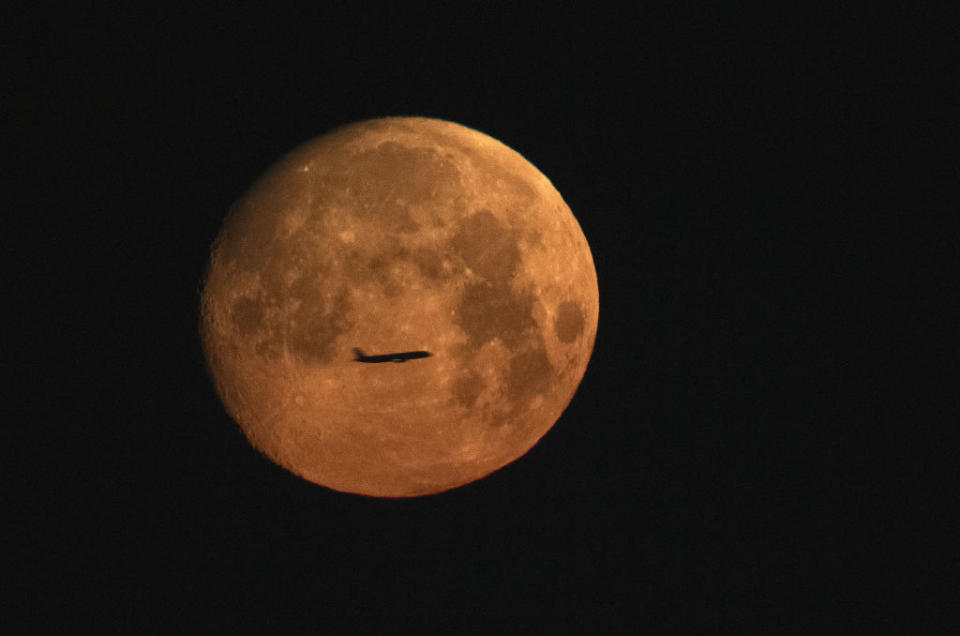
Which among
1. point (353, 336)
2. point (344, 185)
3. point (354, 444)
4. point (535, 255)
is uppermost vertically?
point (344, 185)

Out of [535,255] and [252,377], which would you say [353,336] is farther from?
[535,255]

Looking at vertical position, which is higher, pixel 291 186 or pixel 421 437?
pixel 291 186

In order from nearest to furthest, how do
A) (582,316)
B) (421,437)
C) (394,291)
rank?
1. (394,291)
2. (421,437)
3. (582,316)

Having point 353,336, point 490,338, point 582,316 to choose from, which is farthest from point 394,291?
point 582,316

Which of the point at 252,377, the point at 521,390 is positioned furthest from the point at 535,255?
the point at 252,377

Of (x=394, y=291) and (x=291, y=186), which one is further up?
(x=291, y=186)

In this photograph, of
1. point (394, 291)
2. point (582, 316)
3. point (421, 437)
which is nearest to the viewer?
point (394, 291)

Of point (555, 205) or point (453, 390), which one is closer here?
point (453, 390)

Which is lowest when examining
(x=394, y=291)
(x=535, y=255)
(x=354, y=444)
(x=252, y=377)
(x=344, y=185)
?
(x=354, y=444)

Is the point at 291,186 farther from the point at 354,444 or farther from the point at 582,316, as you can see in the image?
the point at 582,316
